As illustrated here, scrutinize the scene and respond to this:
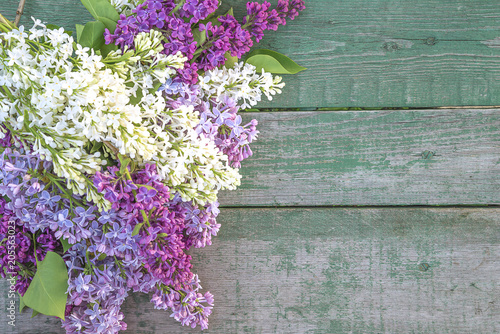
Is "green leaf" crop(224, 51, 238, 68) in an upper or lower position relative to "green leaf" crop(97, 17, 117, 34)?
lower

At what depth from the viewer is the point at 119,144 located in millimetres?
567

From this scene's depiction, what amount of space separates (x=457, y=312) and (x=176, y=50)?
91 centimetres

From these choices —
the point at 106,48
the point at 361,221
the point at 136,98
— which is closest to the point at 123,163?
the point at 136,98

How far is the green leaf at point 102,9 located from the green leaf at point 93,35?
2 cm

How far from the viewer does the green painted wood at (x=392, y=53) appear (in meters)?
0.89

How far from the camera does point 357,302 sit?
91cm

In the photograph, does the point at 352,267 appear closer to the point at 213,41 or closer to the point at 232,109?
the point at 232,109

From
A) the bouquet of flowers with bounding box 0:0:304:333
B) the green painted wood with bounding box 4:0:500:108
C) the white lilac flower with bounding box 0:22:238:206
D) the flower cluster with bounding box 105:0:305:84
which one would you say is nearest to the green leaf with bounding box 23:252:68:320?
the bouquet of flowers with bounding box 0:0:304:333

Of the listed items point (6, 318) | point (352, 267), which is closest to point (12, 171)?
point (6, 318)

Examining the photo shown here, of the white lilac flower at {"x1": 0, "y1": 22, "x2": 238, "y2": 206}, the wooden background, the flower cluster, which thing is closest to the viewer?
the white lilac flower at {"x1": 0, "y1": 22, "x2": 238, "y2": 206}

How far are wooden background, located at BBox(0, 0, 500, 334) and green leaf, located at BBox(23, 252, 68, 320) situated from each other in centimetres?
21

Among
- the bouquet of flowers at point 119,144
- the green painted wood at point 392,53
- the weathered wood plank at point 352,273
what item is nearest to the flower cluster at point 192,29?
the bouquet of flowers at point 119,144

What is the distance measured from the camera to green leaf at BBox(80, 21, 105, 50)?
0.70 metres

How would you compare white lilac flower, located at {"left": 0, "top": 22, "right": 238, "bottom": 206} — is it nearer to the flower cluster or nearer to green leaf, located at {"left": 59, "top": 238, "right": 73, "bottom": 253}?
the flower cluster
